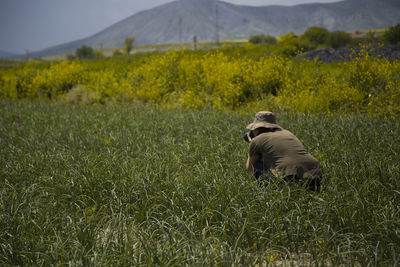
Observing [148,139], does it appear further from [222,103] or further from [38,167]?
[222,103]

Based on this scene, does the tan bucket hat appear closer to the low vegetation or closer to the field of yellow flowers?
the low vegetation

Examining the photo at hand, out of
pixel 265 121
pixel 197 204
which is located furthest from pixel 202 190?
pixel 265 121

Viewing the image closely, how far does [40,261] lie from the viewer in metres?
2.27

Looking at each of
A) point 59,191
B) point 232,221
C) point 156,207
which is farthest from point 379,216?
point 59,191

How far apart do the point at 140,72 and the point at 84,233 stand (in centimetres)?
1095

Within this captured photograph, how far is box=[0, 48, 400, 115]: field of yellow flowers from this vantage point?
7707 millimetres

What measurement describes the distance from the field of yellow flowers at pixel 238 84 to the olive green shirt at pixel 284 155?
14.4ft

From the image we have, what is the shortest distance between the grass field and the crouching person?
0.16 m

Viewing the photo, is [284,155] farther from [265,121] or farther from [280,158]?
[265,121]

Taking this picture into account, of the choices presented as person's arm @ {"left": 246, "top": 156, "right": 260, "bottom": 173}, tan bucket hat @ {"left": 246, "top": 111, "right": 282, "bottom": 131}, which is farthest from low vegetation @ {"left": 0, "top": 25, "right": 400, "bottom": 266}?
tan bucket hat @ {"left": 246, "top": 111, "right": 282, "bottom": 131}

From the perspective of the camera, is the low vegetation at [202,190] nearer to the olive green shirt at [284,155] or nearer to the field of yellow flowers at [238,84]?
the field of yellow flowers at [238,84]

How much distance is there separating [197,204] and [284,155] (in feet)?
3.83

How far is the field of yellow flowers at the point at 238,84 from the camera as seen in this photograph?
771 centimetres

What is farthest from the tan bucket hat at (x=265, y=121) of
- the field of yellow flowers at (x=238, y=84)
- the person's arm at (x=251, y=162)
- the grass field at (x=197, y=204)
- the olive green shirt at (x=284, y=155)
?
the field of yellow flowers at (x=238, y=84)
